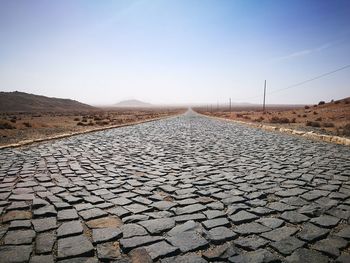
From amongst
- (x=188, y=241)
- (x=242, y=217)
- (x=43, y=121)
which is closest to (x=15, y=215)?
(x=188, y=241)

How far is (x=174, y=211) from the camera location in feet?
Answer: 12.9

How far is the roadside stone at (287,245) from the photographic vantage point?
9.36ft

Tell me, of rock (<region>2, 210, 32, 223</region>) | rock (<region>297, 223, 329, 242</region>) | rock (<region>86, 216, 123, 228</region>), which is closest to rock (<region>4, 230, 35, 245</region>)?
rock (<region>2, 210, 32, 223</region>)

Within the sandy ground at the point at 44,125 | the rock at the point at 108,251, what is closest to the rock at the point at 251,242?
the rock at the point at 108,251

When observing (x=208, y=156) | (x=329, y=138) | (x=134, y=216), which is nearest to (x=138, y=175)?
(x=134, y=216)

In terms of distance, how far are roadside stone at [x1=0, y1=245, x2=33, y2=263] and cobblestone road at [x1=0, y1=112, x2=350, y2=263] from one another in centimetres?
1

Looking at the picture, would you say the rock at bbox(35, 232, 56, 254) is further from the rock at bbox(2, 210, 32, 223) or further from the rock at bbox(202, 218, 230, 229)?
the rock at bbox(202, 218, 230, 229)

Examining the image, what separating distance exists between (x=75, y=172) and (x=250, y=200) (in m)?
3.92

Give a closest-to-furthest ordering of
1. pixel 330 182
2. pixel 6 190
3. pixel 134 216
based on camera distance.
Result: 1. pixel 134 216
2. pixel 6 190
3. pixel 330 182

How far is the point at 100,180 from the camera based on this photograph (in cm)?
552

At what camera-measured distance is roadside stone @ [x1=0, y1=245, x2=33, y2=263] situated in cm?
265

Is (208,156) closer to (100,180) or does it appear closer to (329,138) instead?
(100,180)

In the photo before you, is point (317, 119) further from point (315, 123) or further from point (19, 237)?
point (19, 237)

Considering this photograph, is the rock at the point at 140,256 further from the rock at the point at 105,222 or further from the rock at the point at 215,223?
the rock at the point at 215,223
